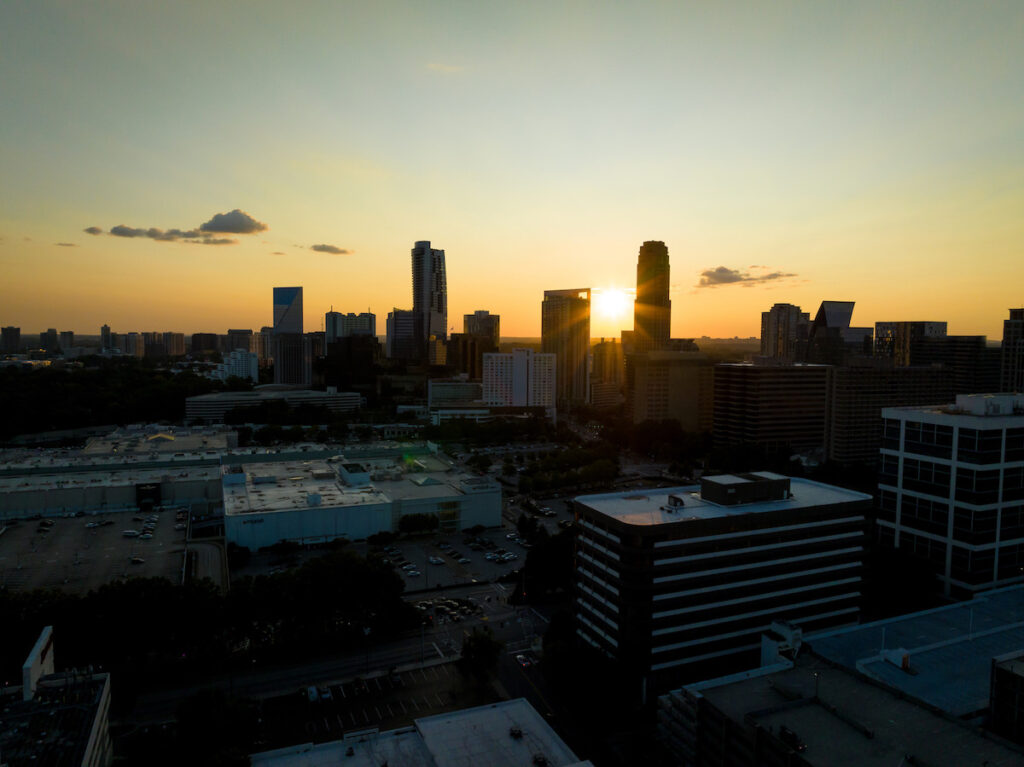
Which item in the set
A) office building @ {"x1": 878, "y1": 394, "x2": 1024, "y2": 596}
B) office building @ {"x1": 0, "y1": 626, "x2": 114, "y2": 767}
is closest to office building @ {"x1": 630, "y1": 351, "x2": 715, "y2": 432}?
office building @ {"x1": 878, "y1": 394, "x2": 1024, "y2": 596}

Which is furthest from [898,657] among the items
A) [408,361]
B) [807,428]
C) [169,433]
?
[408,361]

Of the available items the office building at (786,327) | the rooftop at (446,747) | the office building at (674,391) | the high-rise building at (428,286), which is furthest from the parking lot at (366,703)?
the high-rise building at (428,286)

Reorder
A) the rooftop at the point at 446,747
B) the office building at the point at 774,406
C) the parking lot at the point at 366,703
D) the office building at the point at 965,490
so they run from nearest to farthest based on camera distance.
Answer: the rooftop at the point at 446,747 → the parking lot at the point at 366,703 → the office building at the point at 965,490 → the office building at the point at 774,406

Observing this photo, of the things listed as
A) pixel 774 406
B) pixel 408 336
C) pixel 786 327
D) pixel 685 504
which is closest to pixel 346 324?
pixel 408 336

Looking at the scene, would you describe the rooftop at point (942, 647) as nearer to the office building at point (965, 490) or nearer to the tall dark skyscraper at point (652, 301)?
the office building at point (965, 490)

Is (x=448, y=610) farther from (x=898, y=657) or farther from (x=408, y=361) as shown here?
(x=408, y=361)

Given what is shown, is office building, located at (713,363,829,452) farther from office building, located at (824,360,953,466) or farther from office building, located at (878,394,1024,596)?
office building, located at (878,394,1024,596)
